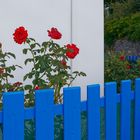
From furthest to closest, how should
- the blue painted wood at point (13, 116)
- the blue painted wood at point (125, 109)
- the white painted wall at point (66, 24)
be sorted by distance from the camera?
1. the white painted wall at point (66, 24)
2. the blue painted wood at point (125, 109)
3. the blue painted wood at point (13, 116)

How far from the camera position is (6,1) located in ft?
13.8

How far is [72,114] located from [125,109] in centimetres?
63

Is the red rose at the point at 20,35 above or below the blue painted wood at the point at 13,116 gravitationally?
above

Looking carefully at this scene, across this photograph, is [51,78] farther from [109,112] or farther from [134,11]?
[134,11]

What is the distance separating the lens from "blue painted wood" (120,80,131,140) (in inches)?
129

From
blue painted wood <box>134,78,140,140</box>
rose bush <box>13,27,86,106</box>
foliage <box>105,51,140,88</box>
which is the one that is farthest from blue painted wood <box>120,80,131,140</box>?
foliage <box>105,51,140,88</box>

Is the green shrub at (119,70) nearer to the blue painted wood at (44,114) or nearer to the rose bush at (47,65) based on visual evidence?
the rose bush at (47,65)

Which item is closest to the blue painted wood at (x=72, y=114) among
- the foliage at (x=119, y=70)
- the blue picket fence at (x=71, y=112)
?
the blue picket fence at (x=71, y=112)

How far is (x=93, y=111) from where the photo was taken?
3.01 meters

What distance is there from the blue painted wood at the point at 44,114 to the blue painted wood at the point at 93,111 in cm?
34

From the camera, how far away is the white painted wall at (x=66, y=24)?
427 cm

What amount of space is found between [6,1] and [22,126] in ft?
6.27

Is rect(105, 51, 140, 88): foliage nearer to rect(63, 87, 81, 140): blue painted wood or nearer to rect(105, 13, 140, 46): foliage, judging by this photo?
rect(63, 87, 81, 140): blue painted wood

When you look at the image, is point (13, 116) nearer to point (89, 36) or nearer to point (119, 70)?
point (89, 36)
